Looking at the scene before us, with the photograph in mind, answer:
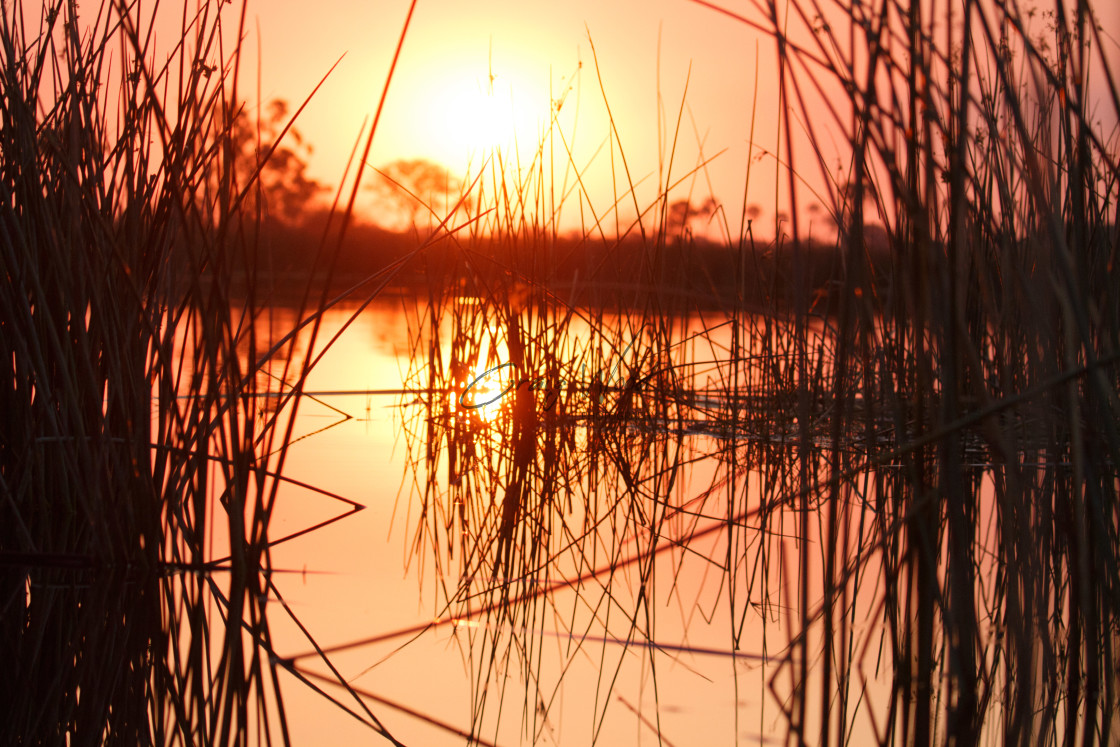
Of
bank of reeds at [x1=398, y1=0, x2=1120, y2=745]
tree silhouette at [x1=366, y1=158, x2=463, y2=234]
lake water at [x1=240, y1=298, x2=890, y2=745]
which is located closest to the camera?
bank of reeds at [x1=398, y1=0, x2=1120, y2=745]

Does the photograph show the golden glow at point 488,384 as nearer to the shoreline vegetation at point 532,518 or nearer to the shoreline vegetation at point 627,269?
the shoreline vegetation at point 627,269

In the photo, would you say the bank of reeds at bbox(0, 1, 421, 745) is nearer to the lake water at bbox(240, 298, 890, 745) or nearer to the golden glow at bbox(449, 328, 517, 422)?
the lake water at bbox(240, 298, 890, 745)

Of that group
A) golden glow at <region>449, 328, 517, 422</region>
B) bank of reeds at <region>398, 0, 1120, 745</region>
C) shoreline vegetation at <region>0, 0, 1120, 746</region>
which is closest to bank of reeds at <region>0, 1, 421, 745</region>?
shoreline vegetation at <region>0, 0, 1120, 746</region>

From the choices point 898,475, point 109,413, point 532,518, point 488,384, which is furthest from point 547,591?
point 488,384

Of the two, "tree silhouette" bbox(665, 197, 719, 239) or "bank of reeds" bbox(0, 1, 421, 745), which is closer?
"bank of reeds" bbox(0, 1, 421, 745)

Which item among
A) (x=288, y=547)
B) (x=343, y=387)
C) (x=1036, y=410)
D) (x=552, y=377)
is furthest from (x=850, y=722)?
(x=343, y=387)

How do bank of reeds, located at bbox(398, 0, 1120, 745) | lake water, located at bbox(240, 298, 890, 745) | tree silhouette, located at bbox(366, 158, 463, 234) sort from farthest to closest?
tree silhouette, located at bbox(366, 158, 463, 234)
lake water, located at bbox(240, 298, 890, 745)
bank of reeds, located at bbox(398, 0, 1120, 745)

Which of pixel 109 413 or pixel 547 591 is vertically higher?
pixel 109 413

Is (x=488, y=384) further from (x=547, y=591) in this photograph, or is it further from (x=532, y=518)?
(x=547, y=591)

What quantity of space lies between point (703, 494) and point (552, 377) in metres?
0.57

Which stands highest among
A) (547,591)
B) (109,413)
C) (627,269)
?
(627,269)

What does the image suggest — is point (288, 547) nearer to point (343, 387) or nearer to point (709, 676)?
point (709, 676)

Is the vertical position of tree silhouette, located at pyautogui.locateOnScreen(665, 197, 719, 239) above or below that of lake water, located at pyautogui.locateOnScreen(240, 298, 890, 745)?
above

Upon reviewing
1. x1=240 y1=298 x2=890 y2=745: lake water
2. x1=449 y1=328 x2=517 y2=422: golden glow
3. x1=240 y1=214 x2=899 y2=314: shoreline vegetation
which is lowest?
x1=240 y1=298 x2=890 y2=745: lake water
